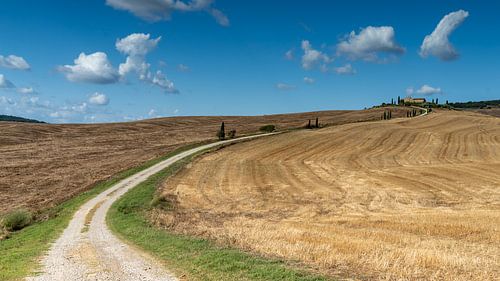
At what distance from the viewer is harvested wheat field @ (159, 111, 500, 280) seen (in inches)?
548

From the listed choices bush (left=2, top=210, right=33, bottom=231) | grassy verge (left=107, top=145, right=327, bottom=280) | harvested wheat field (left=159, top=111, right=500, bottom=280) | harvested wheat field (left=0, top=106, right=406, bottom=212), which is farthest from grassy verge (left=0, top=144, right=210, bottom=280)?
harvested wheat field (left=159, top=111, right=500, bottom=280)

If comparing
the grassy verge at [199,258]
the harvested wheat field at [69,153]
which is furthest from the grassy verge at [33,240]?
the grassy verge at [199,258]

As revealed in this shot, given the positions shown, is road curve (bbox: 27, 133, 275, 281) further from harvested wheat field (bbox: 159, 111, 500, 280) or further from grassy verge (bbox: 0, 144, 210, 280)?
harvested wheat field (bbox: 159, 111, 500, 280)

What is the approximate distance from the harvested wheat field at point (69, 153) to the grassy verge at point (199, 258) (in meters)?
17.4

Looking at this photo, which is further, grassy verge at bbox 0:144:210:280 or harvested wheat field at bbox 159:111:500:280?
grassy verge at bbox 0:144:210:280

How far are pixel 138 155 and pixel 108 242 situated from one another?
48051 mm

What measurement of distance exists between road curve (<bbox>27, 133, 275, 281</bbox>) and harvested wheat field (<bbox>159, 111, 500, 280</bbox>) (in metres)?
3.47

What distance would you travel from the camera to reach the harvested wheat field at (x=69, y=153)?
42844 mm

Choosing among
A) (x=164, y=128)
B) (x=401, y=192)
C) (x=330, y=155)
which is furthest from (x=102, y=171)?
(x=164, y=128)

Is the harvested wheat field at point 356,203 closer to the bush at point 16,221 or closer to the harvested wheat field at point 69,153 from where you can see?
the bush at point 16,221

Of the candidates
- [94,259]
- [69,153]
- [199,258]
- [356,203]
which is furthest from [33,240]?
[69,153]

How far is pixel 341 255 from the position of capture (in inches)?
553

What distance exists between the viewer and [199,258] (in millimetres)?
14344

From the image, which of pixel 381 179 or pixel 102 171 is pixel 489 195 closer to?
pixel 381 179
